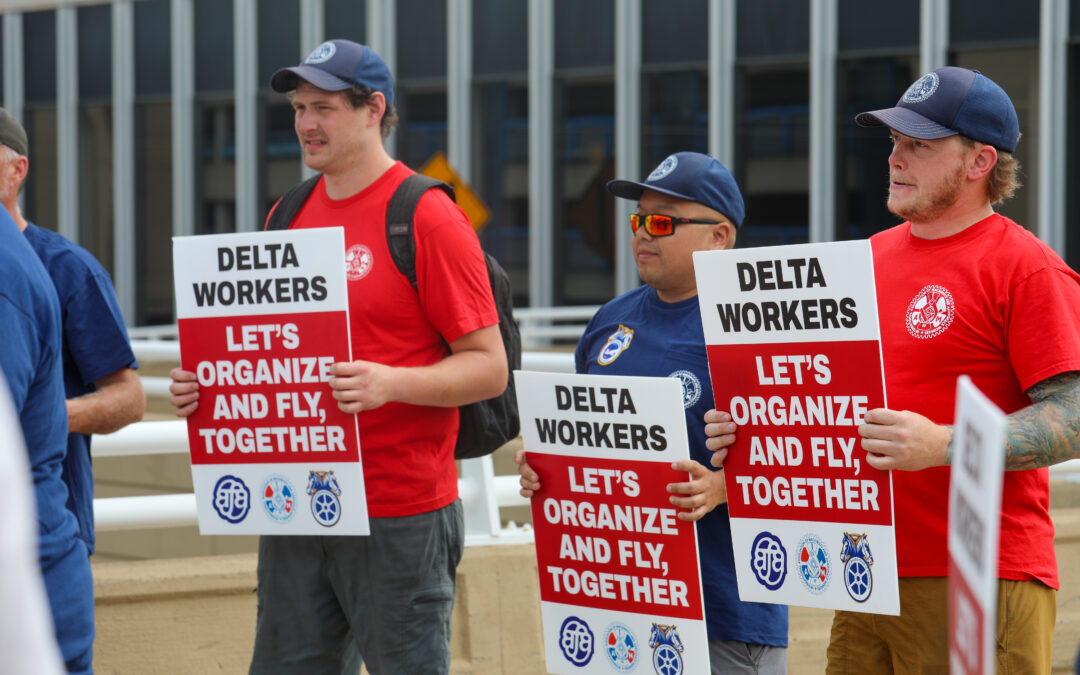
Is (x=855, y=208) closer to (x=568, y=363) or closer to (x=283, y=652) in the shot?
(x=568, y=363)

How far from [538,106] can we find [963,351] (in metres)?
17.0

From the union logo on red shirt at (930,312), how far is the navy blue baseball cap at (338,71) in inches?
64.5

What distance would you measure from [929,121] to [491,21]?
17.4m

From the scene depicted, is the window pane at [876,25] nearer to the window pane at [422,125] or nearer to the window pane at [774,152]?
the window pane at [774,152]

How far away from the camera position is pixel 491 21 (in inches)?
800

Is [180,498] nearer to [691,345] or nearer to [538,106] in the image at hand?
[691,345]

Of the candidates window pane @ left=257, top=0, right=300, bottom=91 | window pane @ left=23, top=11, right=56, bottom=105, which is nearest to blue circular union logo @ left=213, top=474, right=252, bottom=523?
window pane @ left=257, top=0, right=300, bottom=91

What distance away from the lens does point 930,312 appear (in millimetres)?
3445

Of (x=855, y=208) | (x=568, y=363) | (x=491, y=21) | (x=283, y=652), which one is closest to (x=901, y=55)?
(x=855, y=208)

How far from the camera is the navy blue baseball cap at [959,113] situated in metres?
3.46

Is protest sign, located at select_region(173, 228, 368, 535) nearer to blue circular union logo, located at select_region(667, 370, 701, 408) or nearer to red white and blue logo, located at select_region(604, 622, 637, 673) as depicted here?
red white and blue logo, located at select_region(604, 622, 637, 673)

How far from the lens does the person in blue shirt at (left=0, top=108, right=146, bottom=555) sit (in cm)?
372

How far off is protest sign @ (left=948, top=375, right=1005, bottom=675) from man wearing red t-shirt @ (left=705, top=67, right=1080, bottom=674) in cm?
120

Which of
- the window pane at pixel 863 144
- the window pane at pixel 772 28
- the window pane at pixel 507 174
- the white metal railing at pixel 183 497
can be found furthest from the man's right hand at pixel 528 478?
the window pane at pixel 507 174
